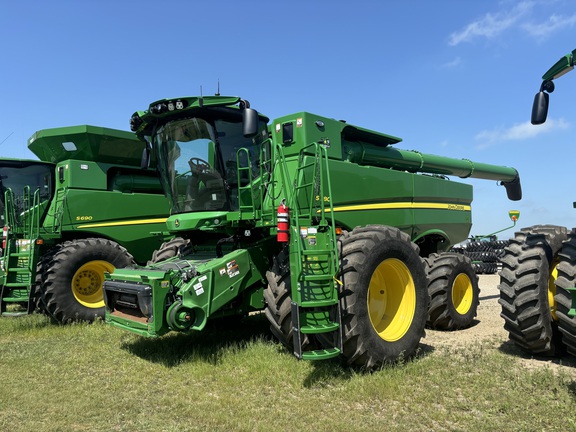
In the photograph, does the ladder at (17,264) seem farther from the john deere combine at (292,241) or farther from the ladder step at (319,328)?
the ladder step at (319,328)

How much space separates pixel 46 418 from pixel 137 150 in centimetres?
673

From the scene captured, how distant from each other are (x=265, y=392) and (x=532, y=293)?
2891 mm

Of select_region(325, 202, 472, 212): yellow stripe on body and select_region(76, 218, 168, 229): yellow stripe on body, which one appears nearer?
select_region(325, 202, 472, 212): yellow stripe on body

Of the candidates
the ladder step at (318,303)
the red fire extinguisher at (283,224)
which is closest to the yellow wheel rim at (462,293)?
the ladder step at (318,303)

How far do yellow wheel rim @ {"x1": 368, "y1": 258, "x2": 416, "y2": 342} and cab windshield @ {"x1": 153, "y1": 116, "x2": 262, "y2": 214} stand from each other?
1.98 metres

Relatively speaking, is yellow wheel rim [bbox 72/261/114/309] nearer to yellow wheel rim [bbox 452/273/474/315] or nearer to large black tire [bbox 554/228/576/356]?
yellow wheel rim [bbox 452/273/474/315]

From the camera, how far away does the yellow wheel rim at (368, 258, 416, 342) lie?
5.10 meters

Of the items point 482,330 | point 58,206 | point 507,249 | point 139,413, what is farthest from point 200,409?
point 58,206

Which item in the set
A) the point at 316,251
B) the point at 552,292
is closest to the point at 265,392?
the point at 316,251

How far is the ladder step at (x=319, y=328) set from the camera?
161 inches

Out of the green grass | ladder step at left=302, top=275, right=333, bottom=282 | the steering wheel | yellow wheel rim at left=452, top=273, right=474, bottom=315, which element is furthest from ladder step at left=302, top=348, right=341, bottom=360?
yellow wheel rim at left=452, top=273, right=474, bottom=315

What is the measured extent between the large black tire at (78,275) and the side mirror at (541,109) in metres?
6.83

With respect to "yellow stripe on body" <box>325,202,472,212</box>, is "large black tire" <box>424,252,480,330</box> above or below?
below

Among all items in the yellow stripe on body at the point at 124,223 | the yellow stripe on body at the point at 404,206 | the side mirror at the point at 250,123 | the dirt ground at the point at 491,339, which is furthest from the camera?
the yellow stripe on body at the point at 124,223
